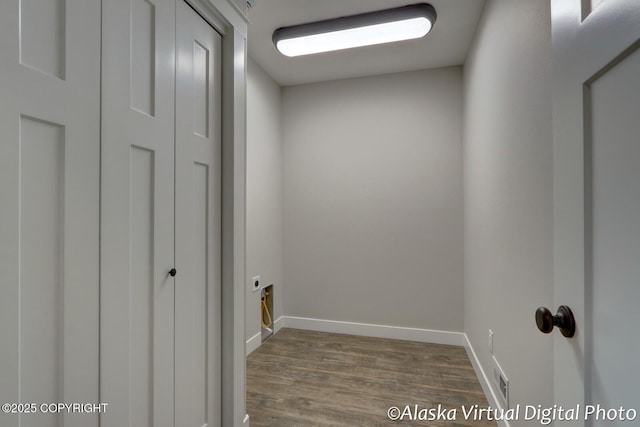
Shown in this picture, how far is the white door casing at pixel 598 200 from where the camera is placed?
533mm

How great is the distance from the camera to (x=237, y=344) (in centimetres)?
154

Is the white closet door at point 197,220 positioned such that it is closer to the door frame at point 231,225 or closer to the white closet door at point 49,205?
the door frame at point 231,225

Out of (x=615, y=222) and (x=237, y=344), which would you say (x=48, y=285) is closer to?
(x=237, y=344)

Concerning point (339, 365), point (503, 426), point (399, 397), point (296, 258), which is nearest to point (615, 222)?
point (503, 426)

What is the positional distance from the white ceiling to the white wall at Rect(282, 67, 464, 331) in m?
0.17

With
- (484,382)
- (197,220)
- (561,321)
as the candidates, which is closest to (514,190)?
(561,321)

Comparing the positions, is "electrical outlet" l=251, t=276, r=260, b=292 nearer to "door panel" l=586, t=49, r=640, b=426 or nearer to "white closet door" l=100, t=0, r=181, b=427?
"white closet door" l=100, t=0, r=181, b=427

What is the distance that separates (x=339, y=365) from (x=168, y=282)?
1.70 meters

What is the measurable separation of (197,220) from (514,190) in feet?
4.86

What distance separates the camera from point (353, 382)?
2.18m

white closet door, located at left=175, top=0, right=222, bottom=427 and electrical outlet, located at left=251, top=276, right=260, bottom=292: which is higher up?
white closet door, located at left=175, top=0, right=222, bottom=427

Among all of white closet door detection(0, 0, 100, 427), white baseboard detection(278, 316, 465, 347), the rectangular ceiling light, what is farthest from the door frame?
white baseboard detection(278, 316, 465, 347)

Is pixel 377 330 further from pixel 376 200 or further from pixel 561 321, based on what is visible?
pixel 561 321

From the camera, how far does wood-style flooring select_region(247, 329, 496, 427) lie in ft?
5.98
